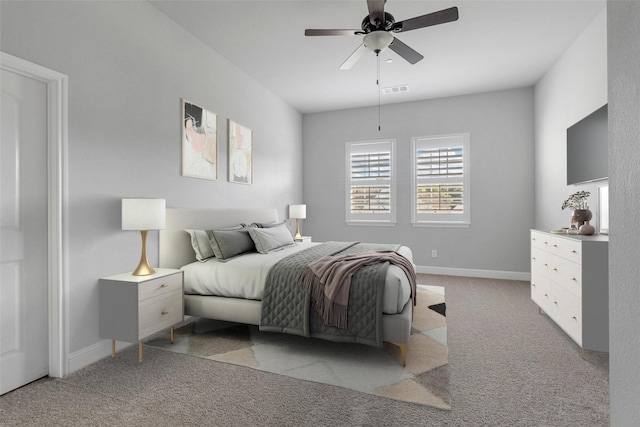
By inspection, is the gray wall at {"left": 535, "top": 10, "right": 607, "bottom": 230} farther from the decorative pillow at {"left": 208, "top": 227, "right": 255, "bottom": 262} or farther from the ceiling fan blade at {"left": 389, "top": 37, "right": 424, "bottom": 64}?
the decorative pillow at {"left": 208, "top": 227, "right": 255, "bottom": 262}

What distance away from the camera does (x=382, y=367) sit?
2.35m

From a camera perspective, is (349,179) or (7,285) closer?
(7,285)

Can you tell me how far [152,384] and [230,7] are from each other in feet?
10.4

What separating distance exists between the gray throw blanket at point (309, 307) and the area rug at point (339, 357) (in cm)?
18

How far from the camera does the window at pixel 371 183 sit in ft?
19.4

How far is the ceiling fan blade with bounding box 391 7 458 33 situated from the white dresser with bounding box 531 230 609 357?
6.25 feet

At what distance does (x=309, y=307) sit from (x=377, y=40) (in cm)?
225

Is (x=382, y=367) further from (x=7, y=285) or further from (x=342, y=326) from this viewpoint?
(x=7, y=285)

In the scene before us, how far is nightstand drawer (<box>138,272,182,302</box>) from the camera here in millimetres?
2428

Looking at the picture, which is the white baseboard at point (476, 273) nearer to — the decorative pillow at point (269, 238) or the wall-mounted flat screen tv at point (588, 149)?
the wall-mounted flat screen tv at point (588, 149)

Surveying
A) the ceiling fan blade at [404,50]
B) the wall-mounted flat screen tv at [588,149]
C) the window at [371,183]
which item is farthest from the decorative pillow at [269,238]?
the wall-mounted flat screen tv at [588,149]

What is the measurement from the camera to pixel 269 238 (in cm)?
362

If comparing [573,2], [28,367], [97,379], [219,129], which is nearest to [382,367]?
[97,379]

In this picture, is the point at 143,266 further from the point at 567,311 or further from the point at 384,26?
the point at 567,311
